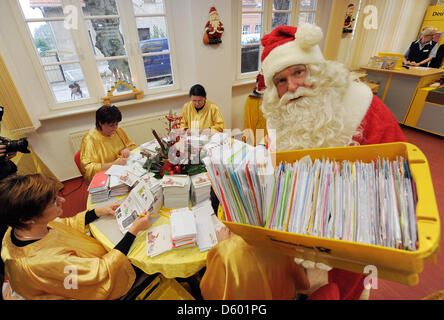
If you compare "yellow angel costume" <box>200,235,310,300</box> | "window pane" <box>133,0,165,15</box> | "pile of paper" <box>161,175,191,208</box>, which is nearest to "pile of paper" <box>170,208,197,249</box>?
"pile of paper" <box>161,175,191,208</box>

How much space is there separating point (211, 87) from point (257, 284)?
134 inches

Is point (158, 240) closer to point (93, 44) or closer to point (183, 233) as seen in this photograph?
point (183, 233)

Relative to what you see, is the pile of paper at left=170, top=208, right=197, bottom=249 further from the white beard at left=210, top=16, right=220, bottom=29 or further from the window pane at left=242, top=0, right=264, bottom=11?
the window pane at left=242, top=0, right=264, bottom=11

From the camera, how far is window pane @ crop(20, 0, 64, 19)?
8.29 ft

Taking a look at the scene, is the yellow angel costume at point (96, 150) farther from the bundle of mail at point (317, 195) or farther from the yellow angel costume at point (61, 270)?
the bundle of mail at point (317, 195)

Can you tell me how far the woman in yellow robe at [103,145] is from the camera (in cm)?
213

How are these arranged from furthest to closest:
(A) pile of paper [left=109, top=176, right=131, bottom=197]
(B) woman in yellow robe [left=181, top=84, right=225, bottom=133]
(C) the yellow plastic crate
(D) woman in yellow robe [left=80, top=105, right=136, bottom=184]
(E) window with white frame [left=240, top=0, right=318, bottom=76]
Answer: (E) window with white frame [left=240, top=0, right=318, bottom=76]
(B) woman in yellow robe [left=181, top=84, right=225, bottom=133]
(D) woman in yellow robe [left=80, top=105, right=136, bottom=184]
(A) pile of paper [left=109, top=176, right=131, bottom=197]
(C) the yellow plastic crate

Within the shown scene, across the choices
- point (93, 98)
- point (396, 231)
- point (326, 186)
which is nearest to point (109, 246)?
point (326, 186)

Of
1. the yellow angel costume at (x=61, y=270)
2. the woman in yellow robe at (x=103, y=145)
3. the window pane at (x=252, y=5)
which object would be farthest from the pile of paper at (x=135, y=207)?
the window pane at (x=252, y=5)

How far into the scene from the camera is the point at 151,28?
3.22m

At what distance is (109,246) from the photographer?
1.28 m

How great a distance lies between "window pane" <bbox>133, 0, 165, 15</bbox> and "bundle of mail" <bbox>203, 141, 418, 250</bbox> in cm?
346

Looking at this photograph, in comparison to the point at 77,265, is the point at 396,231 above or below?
above

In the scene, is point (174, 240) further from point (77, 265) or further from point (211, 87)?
point (211, 87)
